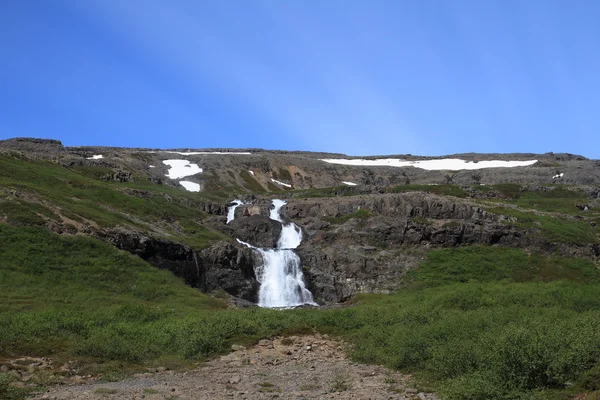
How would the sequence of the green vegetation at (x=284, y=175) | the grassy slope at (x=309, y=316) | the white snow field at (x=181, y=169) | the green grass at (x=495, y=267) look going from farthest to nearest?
the green vegetation at (x=284, y=175) < the white snow field at (x=181, y=169) < the green grass at (x=495, y=267) < the grassy slope at (x=309, y=316)

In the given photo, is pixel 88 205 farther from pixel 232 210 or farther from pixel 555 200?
pixel 555 200

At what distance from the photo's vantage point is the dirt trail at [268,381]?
66.1 ft

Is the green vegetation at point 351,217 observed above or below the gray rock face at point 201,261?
above

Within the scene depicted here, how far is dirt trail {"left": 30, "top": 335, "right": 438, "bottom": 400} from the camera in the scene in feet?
66.1

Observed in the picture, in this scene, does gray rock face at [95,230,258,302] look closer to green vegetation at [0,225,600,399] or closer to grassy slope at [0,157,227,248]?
grassy slope at [0,157,227,248]

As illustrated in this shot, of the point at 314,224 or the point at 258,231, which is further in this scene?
the point at 314,224

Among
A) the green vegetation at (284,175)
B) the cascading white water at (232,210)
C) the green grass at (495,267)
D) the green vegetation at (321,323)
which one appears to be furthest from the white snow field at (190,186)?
the green vegetation at (321,323)

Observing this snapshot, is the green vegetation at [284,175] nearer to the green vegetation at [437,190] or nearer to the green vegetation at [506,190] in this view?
the green vegetation at [437,190]

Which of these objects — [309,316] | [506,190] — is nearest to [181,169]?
[506,190]

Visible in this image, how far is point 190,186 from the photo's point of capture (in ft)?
459

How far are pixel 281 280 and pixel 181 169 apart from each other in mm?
99978

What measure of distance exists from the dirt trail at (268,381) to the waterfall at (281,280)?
107 feet

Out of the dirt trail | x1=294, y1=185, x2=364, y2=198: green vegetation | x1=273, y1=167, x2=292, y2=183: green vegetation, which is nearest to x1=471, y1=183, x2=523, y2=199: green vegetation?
x1=294, y1=185, x2=364, y2=198: green vegetation

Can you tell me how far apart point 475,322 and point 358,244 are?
45.5m
